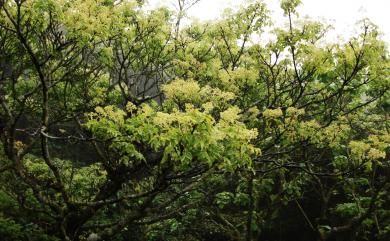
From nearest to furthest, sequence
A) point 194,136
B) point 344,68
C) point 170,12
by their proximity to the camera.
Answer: point 194,136
point 344,68
point 170,12

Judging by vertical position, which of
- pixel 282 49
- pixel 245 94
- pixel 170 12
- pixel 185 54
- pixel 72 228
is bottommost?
pixel 72 228

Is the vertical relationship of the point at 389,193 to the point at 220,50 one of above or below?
below

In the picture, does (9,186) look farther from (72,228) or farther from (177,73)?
(177,73)

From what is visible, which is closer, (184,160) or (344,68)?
(184,160)

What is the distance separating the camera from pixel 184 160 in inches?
224

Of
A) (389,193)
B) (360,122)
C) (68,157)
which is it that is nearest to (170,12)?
(360,122)

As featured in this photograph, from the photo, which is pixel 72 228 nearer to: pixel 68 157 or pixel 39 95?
pixel 39 95

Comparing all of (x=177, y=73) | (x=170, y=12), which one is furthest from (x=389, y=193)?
(x=170, y=12)

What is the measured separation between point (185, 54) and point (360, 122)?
722 cm

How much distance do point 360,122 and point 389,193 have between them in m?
2.64

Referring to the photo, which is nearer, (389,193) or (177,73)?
(177,73)

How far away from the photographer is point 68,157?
2080 centimetres

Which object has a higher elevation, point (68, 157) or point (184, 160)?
point (68, 157)

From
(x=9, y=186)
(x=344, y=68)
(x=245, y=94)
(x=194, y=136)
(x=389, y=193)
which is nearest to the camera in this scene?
(x=194, y=136)
